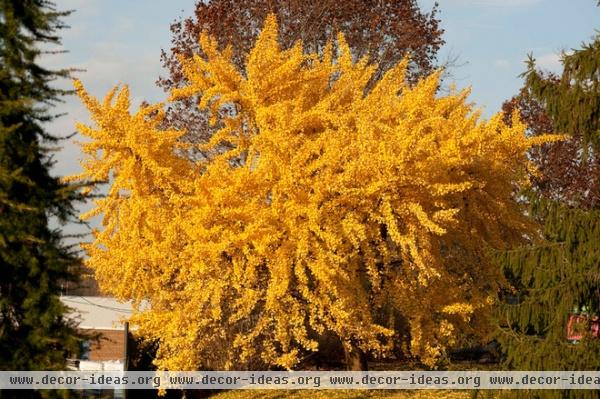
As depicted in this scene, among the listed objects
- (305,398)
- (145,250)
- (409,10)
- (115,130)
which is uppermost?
(409,10)

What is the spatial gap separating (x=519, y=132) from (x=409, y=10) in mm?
13322

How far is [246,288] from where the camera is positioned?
696 inches

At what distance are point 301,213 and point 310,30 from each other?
48.5ft

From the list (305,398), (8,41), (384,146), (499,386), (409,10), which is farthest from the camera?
(409,10)

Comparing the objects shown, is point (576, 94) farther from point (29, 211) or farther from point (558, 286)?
point (29, 211)

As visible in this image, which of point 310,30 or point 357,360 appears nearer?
point 357,360

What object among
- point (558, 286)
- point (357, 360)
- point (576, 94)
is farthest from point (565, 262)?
point (357, 360)

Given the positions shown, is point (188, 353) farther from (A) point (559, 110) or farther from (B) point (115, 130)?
(A) point (559, 110)

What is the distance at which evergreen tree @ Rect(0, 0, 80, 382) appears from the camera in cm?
884

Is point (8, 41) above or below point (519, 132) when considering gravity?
below

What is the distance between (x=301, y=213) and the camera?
55.0ft

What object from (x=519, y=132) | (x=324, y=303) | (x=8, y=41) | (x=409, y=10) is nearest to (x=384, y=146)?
(x=324, y=303)

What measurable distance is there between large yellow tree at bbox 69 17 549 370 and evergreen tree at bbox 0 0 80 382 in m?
7.64

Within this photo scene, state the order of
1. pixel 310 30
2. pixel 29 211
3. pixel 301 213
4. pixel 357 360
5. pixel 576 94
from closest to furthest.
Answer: pixel 29 211 < pixel 576 94 < pixel 301 213 < pixel 357 360 < pixel 310 30
